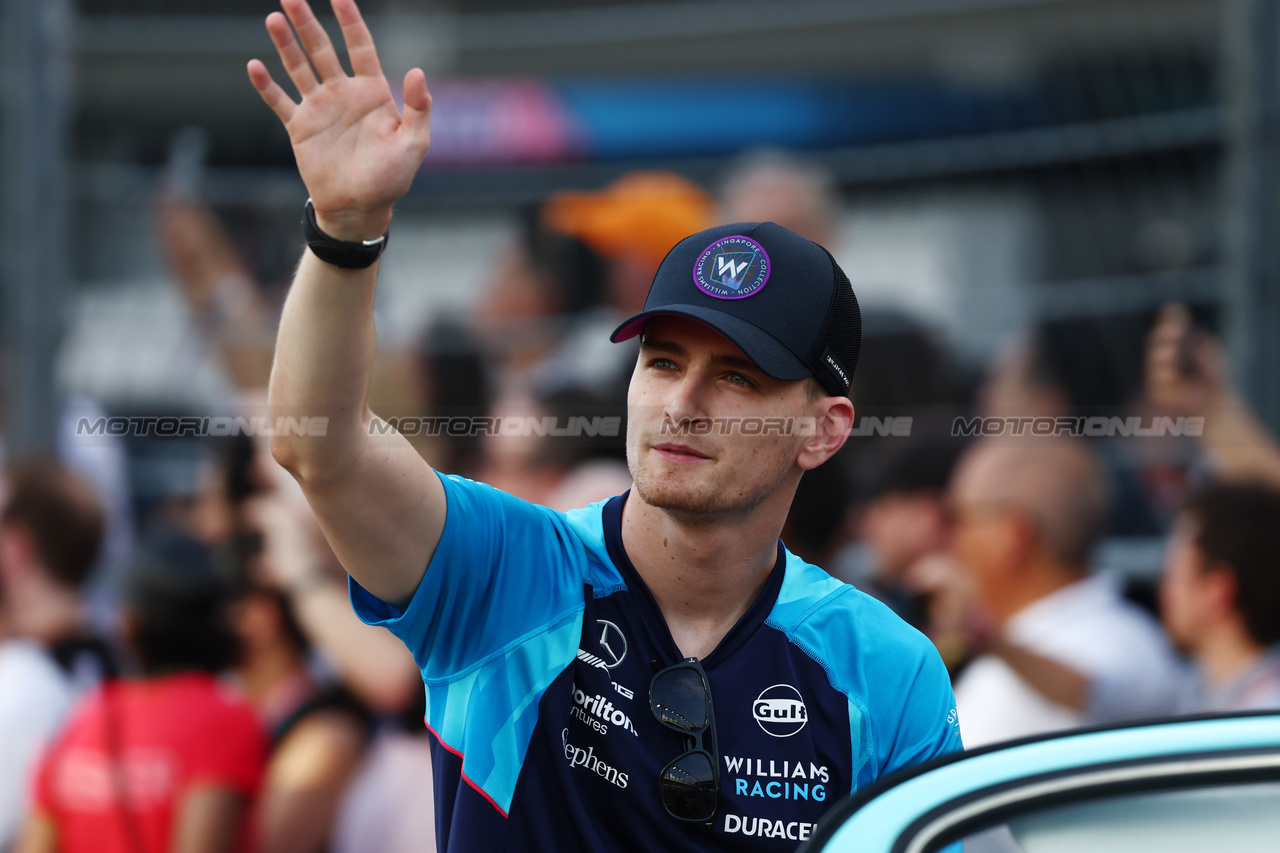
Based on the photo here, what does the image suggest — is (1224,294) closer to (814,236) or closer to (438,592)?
(814,236)

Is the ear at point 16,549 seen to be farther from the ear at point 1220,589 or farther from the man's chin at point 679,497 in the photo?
the ear at point 1220,589

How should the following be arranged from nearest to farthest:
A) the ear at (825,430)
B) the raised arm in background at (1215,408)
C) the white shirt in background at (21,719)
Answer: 1. the ear at (825,430)
2. the raised arm in background at (1215,408)
3. the white shirt in background at (21,719)

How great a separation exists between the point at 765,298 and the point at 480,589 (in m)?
0.66

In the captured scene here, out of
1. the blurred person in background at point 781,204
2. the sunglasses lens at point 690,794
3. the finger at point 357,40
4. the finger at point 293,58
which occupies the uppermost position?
the blurred person in background at point 781,204

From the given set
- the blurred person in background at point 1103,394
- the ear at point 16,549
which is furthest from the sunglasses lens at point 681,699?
the ear at point 16,549

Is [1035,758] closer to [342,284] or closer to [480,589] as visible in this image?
[480,589]

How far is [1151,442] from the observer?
13.2 feet

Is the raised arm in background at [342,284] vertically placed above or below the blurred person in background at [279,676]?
above

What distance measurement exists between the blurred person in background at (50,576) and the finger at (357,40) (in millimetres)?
2692

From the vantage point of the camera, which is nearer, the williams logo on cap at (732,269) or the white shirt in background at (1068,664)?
the williams logo on cap at (732,269)

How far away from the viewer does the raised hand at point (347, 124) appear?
173 cm

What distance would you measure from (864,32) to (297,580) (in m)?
6.84

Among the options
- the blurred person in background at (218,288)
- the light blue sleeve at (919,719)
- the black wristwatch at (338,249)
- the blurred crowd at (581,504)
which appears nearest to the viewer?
the black wristwatch at (338,249)

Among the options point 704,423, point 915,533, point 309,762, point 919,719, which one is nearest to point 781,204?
point 915,533
